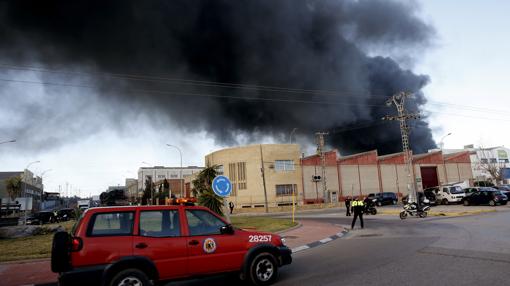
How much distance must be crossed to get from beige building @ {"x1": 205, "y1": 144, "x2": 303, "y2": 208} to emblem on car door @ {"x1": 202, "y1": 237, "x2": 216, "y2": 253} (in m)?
49.2

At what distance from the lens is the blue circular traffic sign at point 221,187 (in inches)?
448

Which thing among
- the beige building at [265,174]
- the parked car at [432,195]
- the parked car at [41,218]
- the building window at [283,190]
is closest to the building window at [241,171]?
the beige building at [265,174]

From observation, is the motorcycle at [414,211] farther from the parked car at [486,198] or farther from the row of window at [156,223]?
the row of window at [156,223]

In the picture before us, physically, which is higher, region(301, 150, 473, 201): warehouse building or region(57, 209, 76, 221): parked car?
region(301, 150, 473, 201): warehouse building

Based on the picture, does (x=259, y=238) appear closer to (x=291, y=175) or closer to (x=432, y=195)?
(x=432, y=195)

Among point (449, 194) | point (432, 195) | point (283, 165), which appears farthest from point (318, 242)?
point (283, 165)

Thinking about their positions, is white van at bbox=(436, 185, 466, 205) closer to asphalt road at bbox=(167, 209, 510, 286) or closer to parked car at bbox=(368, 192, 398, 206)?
parked car at bbox=(368, 192, 398, 206)

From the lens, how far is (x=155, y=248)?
599 centimetres

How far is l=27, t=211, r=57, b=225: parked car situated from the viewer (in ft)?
121

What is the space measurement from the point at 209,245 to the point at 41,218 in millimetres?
38243

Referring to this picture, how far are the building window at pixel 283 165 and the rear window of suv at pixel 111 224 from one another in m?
51.4

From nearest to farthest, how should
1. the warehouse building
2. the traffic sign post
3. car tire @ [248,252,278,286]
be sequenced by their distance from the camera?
1. car tire @ [248,252,278,286]
2. the traffic sign post
3. the warehouse building

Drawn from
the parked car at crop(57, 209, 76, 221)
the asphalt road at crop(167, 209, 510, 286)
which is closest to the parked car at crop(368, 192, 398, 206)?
the asphalt road at crop(167, 209, 510, 286)

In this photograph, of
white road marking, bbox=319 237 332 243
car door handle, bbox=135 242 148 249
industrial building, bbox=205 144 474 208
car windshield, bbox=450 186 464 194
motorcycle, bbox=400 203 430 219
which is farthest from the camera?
industrial building, bbox=205 144 474 208
